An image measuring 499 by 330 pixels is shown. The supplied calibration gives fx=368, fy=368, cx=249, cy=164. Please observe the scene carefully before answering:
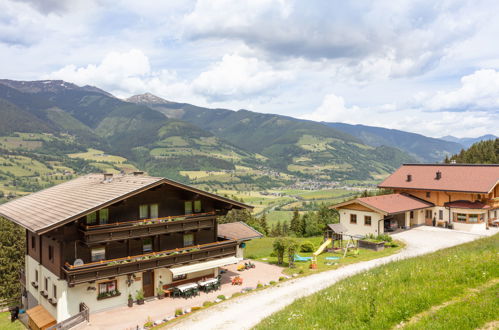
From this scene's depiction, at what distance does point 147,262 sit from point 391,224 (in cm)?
3574

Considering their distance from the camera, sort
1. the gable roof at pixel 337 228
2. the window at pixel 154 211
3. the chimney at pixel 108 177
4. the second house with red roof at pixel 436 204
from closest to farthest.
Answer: the window at pixel 154 211, the chimney at pixel 108 177, the gable roof at pixel 337 228, the second house with red roof at pixel 436 204

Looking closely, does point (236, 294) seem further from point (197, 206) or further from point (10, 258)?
point (10, 258)

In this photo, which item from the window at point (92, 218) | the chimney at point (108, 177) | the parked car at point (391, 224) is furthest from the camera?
the parked car at point (391, 224)

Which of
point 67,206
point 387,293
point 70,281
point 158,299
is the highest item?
point 67,206

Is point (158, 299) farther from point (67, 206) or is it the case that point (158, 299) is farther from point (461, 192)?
point (461, 192)

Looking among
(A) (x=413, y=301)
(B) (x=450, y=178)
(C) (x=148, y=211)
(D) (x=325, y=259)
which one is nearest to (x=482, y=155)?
(B) (x=450, y=178)

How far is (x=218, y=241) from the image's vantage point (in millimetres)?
37688

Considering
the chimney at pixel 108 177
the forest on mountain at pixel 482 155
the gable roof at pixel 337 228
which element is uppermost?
the forest on mountain at pixel 482 155

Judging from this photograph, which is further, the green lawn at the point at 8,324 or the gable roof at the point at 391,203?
the gable roof at the point at 391,203

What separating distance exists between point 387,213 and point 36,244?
130 ft

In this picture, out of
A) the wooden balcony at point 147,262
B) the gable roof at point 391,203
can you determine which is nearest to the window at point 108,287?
the wooden balcony at point 147,262

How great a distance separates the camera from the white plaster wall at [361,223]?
48625mm

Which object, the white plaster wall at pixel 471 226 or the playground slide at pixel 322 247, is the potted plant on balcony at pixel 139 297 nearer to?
the playground slide at pixel 322 247

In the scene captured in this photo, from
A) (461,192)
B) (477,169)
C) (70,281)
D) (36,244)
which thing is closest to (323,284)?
(70,281)
